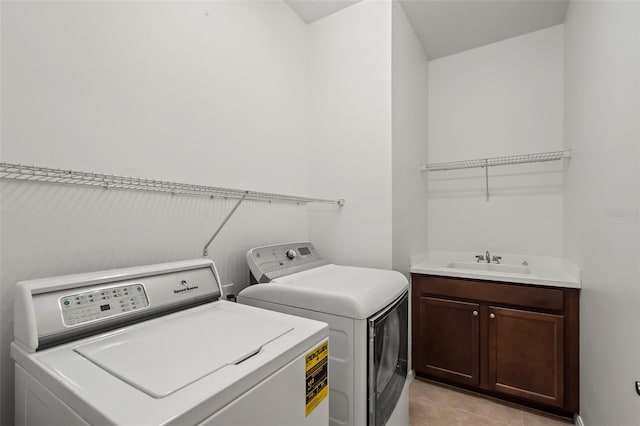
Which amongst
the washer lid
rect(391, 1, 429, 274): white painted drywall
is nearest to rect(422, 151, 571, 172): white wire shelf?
rect(391, 1, 429, 274): white painted drywall

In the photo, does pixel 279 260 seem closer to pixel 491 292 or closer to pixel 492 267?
pixel 491 292

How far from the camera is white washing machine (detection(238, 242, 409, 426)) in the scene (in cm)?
120

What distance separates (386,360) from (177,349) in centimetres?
100

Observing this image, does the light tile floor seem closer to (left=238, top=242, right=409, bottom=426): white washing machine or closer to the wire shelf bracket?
(left=238, top=242, right=409, bottom=426): white washing machine

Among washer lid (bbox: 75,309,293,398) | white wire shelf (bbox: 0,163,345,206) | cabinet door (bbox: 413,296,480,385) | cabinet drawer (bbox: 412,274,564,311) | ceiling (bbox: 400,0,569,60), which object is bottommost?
cabinet door (bbox: 413,296,480,385)

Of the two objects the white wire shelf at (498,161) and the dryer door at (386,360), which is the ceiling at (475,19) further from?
the dryer door at (386,360)

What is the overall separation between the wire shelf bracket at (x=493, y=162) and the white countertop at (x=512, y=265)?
60cm

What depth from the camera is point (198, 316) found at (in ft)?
3.75

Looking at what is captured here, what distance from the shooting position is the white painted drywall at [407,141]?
2.15m

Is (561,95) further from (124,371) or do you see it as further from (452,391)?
(124,371)

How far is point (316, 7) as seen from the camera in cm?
231

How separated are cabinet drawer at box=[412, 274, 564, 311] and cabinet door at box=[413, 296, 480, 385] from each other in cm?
8

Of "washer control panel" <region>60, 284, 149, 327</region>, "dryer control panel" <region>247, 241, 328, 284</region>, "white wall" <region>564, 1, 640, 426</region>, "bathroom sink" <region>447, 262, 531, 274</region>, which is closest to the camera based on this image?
"washer control panel" <region>60, 284, 149, 327</region>

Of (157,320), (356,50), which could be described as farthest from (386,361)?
(356,50)
